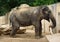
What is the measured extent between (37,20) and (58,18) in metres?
2.25

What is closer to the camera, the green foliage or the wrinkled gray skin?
the wrinkled gray skin

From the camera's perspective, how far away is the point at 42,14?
6.74 meters

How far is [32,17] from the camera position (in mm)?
6781

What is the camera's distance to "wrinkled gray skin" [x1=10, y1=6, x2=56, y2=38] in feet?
22.1

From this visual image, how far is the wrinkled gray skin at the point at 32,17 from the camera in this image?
673cm

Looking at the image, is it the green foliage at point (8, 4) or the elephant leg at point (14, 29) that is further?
the green foliage at point (8, 4)

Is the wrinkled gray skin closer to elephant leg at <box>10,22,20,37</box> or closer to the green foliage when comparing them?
elephant leg at <box>10,22,20,37</box>

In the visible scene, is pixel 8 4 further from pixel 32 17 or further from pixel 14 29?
pixel 32 17

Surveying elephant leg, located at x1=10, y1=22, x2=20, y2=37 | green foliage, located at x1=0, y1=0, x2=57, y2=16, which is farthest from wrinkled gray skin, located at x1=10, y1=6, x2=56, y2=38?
green foliage, located at x1=0, y1=0, x2=57, y2=16

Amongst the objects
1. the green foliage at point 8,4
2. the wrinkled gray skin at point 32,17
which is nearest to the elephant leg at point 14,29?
the wrinkled gray skin at point 32,17

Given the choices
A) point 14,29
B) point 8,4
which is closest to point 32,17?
point 14,29

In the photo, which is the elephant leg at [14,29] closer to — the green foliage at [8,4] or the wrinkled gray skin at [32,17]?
the wrinkled gray skin at [32,17]

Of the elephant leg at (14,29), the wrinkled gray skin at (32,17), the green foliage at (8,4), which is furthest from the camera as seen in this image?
the green foliage at (8,4)

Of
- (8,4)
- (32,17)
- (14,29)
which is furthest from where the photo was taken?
(8,4)
